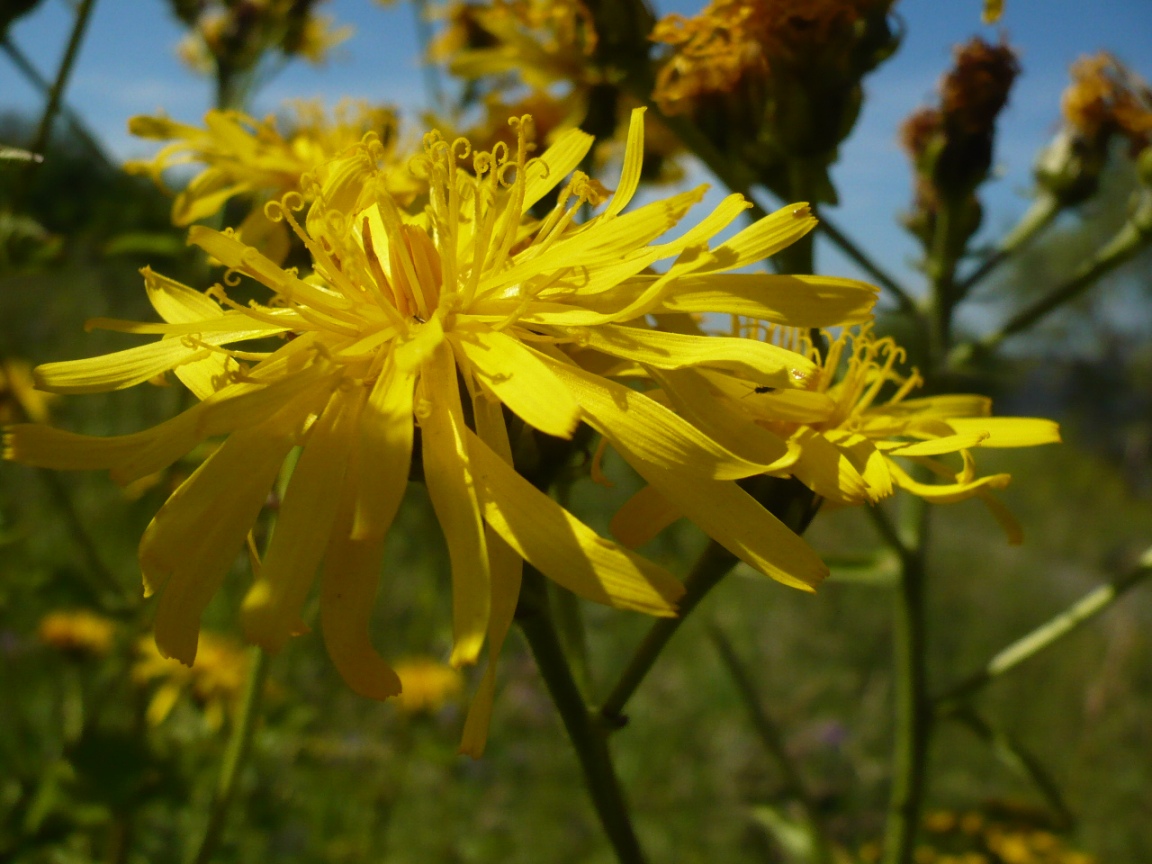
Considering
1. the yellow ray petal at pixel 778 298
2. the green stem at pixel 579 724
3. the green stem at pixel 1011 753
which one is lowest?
the green stem at pixel 1011 753

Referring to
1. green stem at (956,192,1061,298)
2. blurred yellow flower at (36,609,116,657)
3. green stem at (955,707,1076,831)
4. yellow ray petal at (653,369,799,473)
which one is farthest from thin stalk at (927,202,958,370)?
blurred yellow flower at (36,609,116,657)

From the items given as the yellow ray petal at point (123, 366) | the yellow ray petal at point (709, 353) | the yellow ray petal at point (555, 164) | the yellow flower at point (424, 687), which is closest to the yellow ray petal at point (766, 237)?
the yellow ray petal at point (709, 353)

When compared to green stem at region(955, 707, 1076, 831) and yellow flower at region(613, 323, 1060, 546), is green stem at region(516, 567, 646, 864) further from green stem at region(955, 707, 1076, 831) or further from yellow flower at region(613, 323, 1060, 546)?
green stem at region(955, 707, 1076, 831)

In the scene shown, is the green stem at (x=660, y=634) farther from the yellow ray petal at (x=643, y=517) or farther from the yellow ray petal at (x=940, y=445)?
the yellow ray petal at (x=940, y=445)

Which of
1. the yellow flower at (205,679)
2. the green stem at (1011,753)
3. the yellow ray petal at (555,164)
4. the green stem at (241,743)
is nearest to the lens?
the yellow ray petal at (555,164)

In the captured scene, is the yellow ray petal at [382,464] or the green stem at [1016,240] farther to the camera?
the green stem at [1016,240]

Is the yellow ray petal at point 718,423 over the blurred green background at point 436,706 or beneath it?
over

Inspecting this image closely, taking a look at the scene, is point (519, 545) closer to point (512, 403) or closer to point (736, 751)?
point (512, 403)
